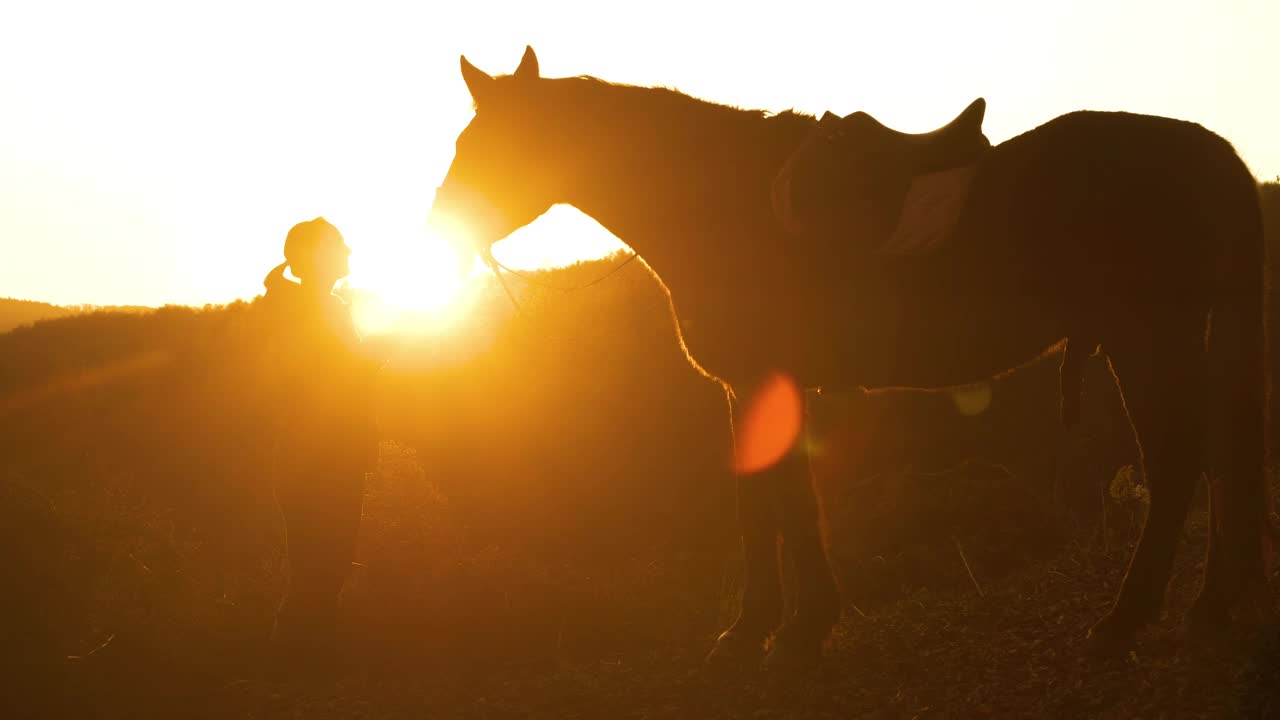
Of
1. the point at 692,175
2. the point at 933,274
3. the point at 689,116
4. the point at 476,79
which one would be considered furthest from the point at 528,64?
the point at 933,274

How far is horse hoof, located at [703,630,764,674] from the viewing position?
15.5ft

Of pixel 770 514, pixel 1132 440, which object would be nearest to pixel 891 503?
pixel 1132 440

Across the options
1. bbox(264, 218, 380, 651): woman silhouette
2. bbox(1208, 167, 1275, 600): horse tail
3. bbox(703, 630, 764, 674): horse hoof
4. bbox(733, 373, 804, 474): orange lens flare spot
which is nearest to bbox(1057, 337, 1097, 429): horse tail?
bbox(1208, 167, 1275, 600): horse tail

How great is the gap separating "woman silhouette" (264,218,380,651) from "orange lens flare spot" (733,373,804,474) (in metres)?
2.87

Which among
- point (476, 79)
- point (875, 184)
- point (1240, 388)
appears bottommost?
point (1240, 388)

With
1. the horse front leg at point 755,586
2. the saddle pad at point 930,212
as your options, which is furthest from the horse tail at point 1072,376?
the horse front leg at point 755,586

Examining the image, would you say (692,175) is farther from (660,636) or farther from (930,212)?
(660,636)

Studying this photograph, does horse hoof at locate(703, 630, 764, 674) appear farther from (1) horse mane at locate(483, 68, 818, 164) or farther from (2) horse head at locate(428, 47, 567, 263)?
(1) horse mane at locate(483, 68, 818, 164)

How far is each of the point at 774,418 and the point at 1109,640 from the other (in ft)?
5.92

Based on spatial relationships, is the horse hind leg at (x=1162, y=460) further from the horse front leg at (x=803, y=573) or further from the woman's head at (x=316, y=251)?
the woman's head at (x=316, y=251)

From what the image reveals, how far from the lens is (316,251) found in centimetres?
589

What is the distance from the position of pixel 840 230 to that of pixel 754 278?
495 millimetres

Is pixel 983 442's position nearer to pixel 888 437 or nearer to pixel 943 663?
pixel 888 437

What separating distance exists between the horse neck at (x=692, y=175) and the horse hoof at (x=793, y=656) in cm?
192
